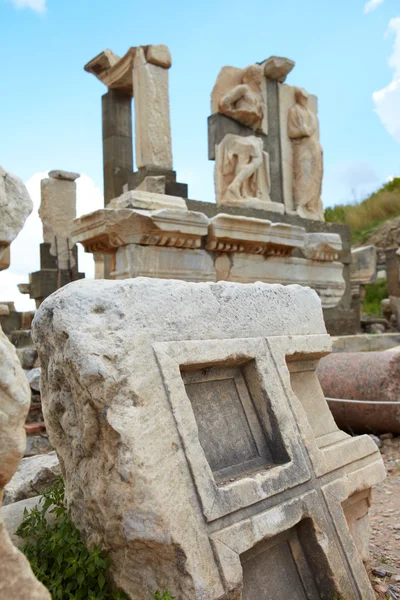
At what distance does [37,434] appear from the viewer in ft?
14.8

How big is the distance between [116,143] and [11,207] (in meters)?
7.83

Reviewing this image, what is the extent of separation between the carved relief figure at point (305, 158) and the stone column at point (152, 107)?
83.2 inches

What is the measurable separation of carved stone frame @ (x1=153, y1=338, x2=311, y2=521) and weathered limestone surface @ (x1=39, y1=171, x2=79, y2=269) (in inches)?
348

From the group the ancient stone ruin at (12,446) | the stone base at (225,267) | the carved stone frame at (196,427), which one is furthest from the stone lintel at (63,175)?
the ancient stone ruin at (12,446)

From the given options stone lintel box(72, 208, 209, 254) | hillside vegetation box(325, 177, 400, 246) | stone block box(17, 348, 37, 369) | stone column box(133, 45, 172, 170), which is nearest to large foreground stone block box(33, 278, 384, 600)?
stone lintel box(72, 208, 209, 254)

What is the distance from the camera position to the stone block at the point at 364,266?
13.1m

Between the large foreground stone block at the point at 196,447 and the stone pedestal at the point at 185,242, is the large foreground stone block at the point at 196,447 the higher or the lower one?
the lower one

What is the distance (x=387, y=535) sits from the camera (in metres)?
2.69

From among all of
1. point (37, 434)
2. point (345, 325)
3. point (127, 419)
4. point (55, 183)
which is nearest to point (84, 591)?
point (127, 419)

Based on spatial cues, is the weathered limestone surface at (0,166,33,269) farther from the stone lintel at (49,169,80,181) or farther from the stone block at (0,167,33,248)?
the stone lintel at (49,169,80,181)

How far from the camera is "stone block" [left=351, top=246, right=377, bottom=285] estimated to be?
13.1 meters

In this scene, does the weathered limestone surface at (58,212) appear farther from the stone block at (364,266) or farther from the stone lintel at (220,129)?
the stone block at (364,266)

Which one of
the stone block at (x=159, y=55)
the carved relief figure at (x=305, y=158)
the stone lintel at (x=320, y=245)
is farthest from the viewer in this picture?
the carved relief figure at (x=305, y=158)

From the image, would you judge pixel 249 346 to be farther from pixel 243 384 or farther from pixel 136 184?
pixel 136 184
